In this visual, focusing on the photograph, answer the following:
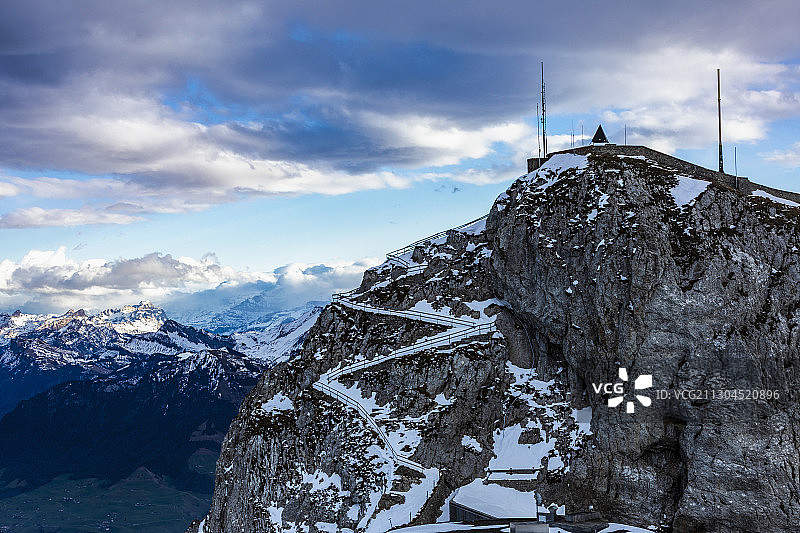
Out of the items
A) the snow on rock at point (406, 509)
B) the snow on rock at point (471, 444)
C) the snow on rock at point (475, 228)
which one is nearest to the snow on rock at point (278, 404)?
the snow on rock at point (406, 509)

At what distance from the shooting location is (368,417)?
9506cm

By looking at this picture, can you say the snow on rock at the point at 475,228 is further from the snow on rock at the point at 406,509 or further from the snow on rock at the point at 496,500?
the snow on rock at the point at 496,500

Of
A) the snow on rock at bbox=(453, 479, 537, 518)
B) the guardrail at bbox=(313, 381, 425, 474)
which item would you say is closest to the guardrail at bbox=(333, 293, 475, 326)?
the guardrail at bbox=(313, 381, 425, 474)

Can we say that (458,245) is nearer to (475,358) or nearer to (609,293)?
(475,358)

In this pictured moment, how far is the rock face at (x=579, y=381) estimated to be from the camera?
79.7 metres

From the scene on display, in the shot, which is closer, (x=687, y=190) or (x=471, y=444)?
(x=687, y=190)

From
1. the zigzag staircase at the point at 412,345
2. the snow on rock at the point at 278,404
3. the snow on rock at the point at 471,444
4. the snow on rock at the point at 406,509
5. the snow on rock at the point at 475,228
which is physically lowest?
the snow on rock at the point at 406,509

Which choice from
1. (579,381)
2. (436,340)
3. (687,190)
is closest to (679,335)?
(579,381)

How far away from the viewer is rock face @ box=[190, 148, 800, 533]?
79688 millimetres

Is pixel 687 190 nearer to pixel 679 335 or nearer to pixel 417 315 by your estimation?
pixel 679 335

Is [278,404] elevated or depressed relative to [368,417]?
elevated

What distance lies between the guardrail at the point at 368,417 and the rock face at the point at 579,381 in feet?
1.42

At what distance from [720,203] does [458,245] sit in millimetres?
38749

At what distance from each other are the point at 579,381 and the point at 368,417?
27461 millimetres
